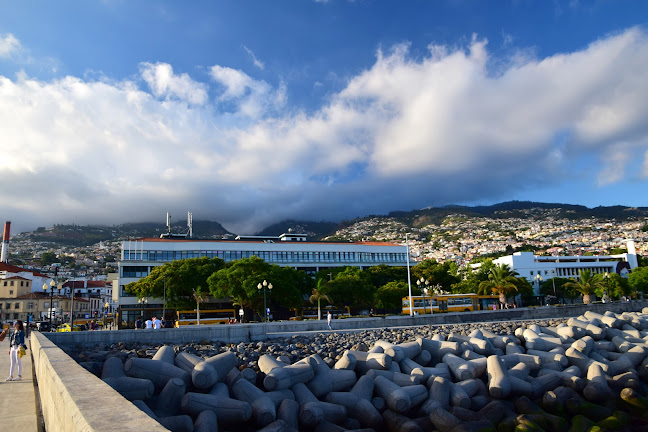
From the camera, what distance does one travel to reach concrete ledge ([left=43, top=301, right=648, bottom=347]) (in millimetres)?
21328

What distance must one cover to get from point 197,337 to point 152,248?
49.3 metres

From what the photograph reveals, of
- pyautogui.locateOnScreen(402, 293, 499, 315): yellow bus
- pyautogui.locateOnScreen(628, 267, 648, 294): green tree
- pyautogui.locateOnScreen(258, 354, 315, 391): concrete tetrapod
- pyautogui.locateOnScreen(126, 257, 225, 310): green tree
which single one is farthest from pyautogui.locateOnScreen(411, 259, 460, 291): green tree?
pyautogui.locateOnScreen(258, 354, 315, 391): concrete tetrapod

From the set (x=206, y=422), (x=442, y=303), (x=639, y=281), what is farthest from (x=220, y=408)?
(x=639, y=281)

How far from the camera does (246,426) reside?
7777mm

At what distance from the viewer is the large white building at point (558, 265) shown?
105375 mm

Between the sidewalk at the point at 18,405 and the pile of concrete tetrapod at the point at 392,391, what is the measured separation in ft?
4.17

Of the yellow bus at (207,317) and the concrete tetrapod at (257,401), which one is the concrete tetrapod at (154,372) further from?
the yellow bus at (207,317)

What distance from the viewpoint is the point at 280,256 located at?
2992 inches

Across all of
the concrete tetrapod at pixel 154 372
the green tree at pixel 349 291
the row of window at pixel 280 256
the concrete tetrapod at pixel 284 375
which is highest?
the row of window at pixel 280 256

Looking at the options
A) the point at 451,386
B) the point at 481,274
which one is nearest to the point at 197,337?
the point at 451,386

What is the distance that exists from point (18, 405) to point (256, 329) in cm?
1791

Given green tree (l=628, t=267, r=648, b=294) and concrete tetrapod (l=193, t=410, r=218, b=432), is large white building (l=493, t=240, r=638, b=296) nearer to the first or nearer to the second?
green tree (l=628, t=267, r=648, b=294)

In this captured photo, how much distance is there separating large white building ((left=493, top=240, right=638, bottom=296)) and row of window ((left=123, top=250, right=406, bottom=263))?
35.9 meters

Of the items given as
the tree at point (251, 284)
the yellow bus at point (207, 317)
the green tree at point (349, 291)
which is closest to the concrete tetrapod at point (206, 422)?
the yellow bus at point (207, 317)
